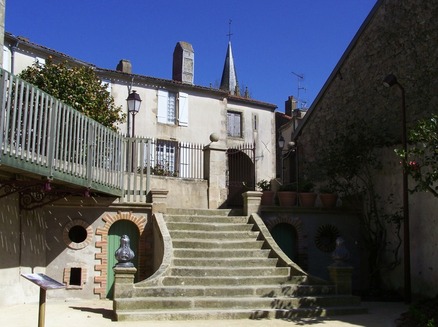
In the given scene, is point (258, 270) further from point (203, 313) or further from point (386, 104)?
point (386, 104)

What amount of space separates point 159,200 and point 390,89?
21.4 feet

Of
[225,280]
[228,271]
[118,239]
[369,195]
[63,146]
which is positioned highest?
[63,146]

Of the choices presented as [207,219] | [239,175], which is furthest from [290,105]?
[207,219]

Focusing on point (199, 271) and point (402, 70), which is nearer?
point (199, 271)

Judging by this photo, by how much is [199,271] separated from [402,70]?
7.28 meters

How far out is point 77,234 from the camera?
10.9m

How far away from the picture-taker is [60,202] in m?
10.5

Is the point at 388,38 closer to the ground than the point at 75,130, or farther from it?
farther from it

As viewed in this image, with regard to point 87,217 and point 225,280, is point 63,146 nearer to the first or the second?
point 87,217

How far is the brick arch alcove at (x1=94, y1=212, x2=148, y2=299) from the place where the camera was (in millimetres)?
10484

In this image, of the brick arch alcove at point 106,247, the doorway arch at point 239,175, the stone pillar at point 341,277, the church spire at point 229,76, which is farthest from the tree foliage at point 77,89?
the church spire at point 229,76

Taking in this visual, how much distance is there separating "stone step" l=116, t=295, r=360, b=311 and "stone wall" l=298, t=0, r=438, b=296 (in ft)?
9.50

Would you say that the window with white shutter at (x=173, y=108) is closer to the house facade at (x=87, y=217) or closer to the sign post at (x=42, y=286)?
the house facade at (x=87, y=217)

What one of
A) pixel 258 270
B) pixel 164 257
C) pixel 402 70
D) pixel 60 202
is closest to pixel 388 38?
Result: pixel 402 70
